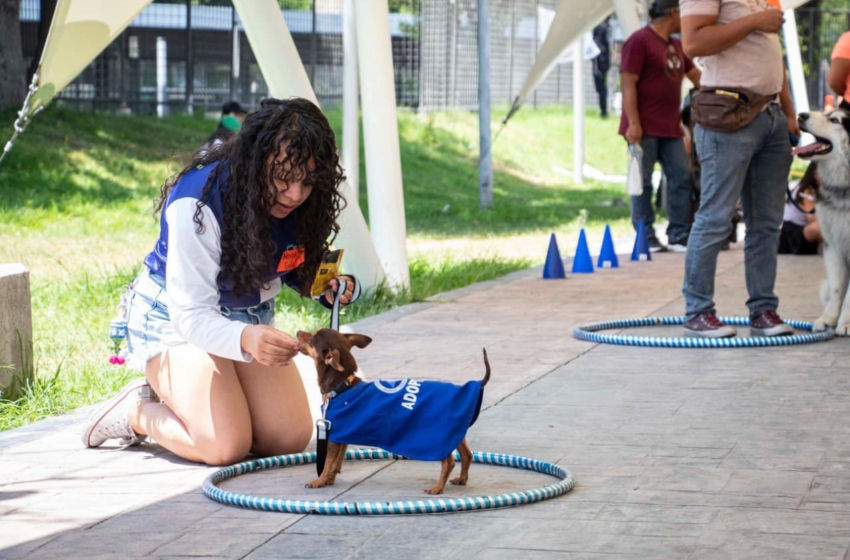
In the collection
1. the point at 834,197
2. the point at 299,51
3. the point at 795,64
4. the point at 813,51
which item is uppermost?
the point at 813,51

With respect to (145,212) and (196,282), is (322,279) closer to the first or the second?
A: (196,282)

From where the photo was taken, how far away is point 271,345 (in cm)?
455

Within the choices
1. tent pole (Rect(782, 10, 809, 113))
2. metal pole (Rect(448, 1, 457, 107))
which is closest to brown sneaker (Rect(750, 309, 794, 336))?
tent pole (Rect(782, 10, 809, 113))

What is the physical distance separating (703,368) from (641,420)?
1.44 m

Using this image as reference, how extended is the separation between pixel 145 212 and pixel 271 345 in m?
13.0

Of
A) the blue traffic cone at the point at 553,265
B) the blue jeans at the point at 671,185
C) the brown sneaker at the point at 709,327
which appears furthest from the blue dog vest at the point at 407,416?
the blue jeans at the point at 671,185

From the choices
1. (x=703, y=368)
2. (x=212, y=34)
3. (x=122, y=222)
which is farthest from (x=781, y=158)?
(x=212, y=34)

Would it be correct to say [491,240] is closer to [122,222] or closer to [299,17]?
[122,222]

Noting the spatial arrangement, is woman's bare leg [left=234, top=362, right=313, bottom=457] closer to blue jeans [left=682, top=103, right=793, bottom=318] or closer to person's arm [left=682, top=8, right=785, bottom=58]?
blue jeans [left=682, top=103, right=793, bottom=318]

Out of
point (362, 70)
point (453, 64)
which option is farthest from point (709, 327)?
point (453, 64)

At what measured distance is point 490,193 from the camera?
20672 millimetres

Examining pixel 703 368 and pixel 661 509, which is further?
pixel 703 368

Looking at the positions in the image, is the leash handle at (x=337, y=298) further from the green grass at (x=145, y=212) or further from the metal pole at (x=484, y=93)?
the metal pole at (x=484, y=93)

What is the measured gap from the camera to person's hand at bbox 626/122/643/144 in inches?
502
